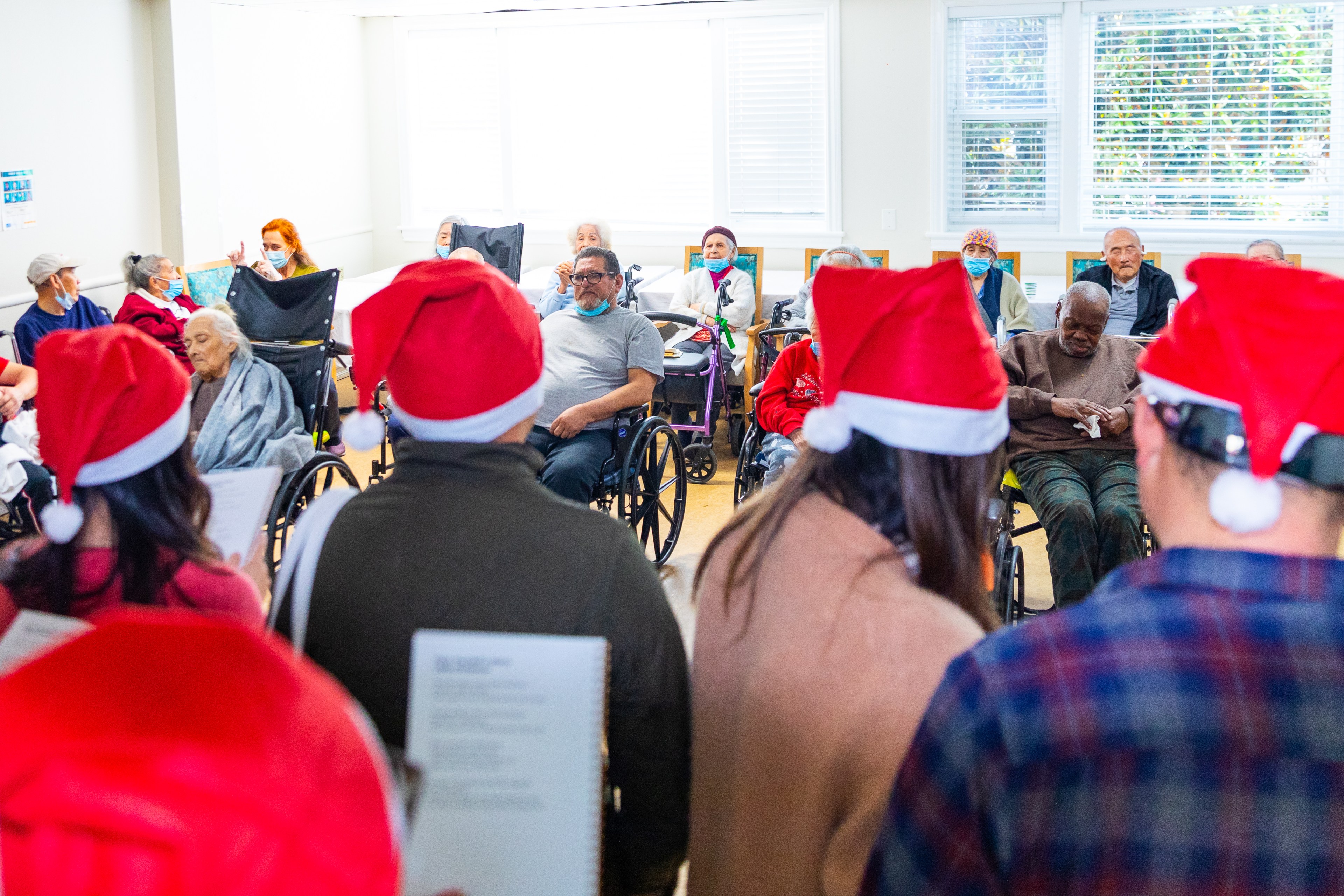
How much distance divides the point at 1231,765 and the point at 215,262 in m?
6.35

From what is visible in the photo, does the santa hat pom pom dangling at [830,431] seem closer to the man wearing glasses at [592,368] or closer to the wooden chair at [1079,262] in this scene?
the man wearing glasses at [592,368]

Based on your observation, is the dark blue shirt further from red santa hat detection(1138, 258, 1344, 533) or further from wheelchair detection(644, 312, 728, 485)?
red santa hat detection(1138, 258, 1344, 533)

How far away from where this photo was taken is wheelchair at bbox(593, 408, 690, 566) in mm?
3811

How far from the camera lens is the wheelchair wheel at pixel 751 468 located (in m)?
3.90

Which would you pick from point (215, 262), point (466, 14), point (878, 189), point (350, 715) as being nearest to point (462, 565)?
point (350, 715)

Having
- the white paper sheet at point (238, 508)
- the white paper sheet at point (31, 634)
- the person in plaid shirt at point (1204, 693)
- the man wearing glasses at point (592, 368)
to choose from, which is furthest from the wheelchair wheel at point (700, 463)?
the person in plaid shirt at point (1204, 693)

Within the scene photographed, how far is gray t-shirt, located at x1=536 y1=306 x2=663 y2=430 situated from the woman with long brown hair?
2.61 m

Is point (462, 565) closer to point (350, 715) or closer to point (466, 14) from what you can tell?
point (350, 715)

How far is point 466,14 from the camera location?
841 centimetres

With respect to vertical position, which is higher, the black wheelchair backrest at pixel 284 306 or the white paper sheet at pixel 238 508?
the black wheelchair backrest at pixel 284 306

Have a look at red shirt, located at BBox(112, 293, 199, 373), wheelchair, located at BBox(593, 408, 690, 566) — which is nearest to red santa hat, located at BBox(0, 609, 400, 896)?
wheelchair, located at BBox(593, 408, 690, 566)

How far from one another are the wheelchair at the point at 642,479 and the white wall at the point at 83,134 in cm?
332

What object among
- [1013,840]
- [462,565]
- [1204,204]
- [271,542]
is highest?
[1204,204]

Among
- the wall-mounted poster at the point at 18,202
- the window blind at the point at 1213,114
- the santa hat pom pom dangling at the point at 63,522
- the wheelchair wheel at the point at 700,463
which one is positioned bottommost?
the wheelchair wheel at the point at 700,463
